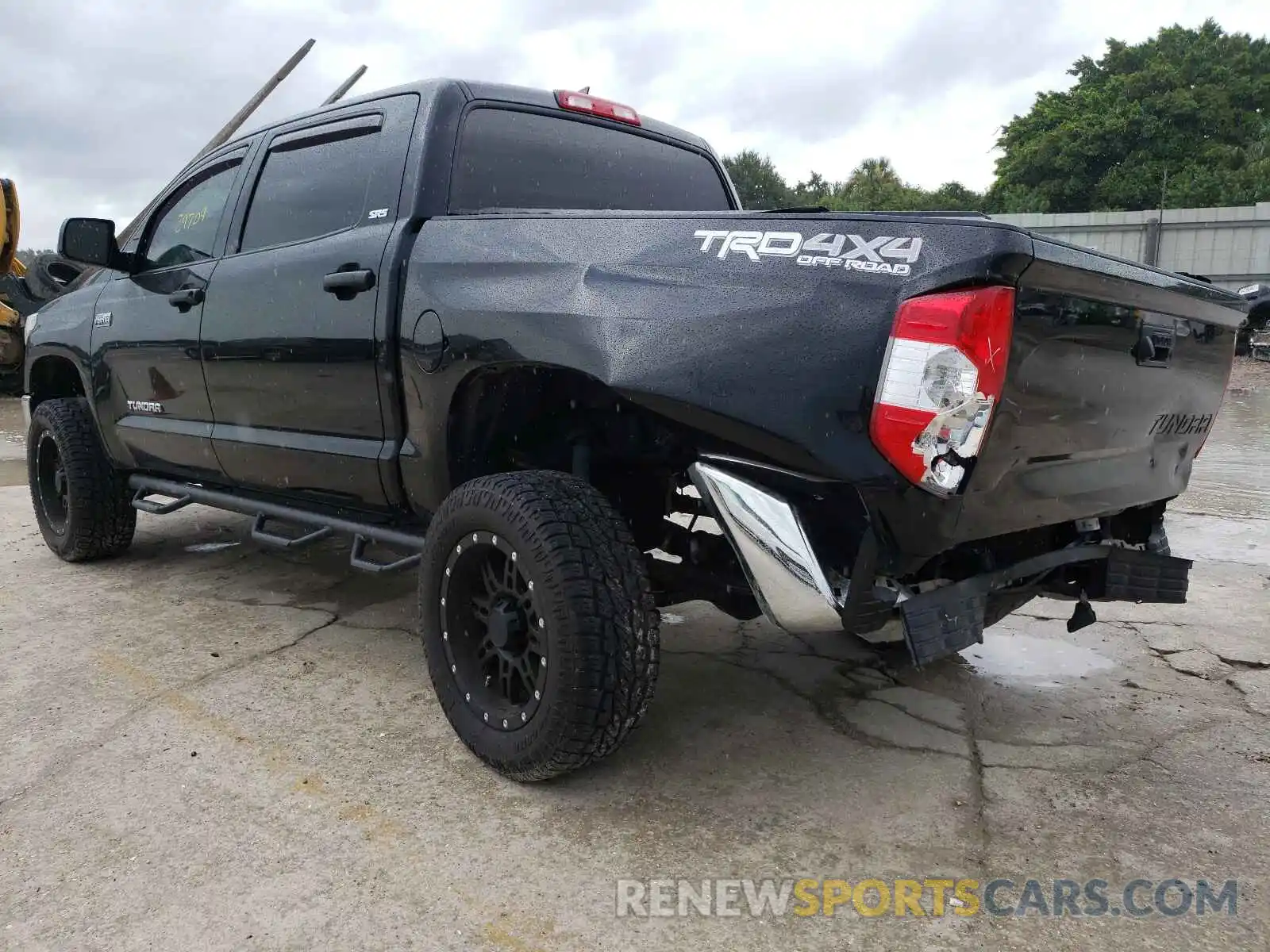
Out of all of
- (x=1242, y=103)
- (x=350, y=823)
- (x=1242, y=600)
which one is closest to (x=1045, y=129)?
(x=1242, y=103)

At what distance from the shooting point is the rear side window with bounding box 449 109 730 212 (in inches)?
122

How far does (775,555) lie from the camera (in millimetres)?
2127

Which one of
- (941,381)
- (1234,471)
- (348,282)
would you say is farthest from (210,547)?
(1234,471)

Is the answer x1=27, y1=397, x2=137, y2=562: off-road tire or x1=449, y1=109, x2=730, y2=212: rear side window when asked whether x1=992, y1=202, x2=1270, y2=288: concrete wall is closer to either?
x1=449, y1=109, x2=730, y2=212: rear side window

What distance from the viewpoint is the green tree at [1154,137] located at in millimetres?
36562

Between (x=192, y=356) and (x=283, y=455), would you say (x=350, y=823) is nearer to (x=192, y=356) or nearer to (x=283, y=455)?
(x=283, y=455)

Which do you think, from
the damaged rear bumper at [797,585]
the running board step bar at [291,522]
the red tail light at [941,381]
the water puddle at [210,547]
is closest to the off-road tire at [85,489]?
the running board step bar at [291,522]

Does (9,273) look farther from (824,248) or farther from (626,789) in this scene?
(824,248)

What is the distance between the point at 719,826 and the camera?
2.35 metres

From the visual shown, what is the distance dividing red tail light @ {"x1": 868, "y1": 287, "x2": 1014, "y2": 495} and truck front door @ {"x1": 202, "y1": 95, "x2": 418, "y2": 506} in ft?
5.22

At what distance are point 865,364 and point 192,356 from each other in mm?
2815

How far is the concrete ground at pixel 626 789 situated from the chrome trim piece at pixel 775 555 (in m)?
0.57

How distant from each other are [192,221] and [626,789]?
305cm

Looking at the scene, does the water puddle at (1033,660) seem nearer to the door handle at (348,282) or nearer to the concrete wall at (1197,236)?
→ the door handle at (348,282)
